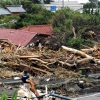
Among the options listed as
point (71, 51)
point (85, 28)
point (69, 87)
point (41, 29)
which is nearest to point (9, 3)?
point (41, 29)

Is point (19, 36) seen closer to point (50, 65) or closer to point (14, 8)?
point (50, 65)

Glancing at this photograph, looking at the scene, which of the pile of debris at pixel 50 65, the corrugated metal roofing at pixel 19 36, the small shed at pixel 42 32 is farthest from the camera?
the small shed at pixel 42 32

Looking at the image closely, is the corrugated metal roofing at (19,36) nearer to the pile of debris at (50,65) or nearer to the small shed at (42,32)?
the small shed at (42,32)

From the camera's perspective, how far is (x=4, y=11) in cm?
3734

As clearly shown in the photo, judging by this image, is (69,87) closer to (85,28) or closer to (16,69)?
(16,69)

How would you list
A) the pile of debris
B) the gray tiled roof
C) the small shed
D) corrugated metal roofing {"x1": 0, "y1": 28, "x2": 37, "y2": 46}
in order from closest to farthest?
1. the pile of debris
2. corrugated metal roofing {"x1": 0, "y1": 28, "x2": 37, "y2": 46}
3. the small shed
4. the gray tiled roof

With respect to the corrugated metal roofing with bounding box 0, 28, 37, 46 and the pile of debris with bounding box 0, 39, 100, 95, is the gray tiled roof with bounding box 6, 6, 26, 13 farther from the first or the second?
the pile of debris with bounding box 0, 39, 100, 95

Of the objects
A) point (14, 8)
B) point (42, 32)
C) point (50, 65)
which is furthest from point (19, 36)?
point (14, 8)

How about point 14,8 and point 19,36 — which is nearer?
point 19,36

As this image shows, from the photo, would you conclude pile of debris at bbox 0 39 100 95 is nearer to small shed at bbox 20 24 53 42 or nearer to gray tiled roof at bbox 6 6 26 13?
small shed at bbox 20 24 53 42

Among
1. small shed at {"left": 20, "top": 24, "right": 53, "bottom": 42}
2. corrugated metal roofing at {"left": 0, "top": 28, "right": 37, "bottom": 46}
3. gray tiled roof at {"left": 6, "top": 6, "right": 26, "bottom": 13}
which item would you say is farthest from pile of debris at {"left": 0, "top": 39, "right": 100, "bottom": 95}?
gray tiled roof at {"left": 6, "top": 6, "right": 26, "bottom": 13}

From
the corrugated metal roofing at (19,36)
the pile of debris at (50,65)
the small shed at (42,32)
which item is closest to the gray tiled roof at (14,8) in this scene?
the small shed at (42,32)

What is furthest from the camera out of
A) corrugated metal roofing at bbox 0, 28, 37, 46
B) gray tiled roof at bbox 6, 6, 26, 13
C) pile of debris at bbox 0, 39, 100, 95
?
gray tiled roof at bbox 6, 6, 26, 13

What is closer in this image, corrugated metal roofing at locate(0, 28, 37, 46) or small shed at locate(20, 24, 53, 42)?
corrugated metal roofing at locate(0, 28, 37, 46)
